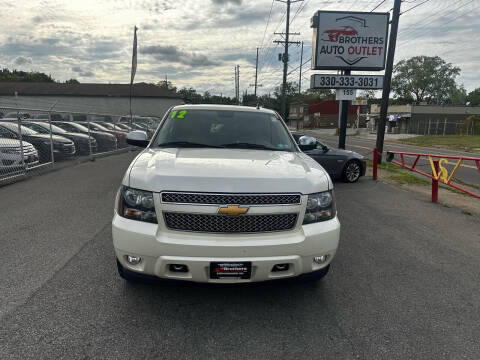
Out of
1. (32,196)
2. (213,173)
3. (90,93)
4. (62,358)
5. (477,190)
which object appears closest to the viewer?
(62,358)

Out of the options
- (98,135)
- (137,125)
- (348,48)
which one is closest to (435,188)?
(348,48)

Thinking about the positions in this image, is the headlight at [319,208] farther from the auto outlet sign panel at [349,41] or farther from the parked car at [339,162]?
the auto outlet sign panel at [349,41]

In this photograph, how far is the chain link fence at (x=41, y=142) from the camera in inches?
342

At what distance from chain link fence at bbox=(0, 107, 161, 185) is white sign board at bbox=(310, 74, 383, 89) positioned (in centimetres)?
973

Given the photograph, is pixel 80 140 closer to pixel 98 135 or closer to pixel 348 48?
pixel 98 135

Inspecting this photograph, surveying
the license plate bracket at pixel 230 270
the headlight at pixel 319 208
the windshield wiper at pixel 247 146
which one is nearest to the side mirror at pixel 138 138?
the windshield wiper at pixel 247 146

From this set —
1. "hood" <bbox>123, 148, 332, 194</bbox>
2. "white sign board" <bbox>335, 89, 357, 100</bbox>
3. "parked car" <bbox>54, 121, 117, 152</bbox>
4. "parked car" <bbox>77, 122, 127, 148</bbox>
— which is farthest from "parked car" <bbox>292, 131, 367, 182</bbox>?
"parked car" <bbox>77, 122, 127, 148</bbox>

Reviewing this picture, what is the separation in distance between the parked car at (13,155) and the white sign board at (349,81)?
34.6 feet

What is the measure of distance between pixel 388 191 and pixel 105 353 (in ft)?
26.0

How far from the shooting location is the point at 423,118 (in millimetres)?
56750

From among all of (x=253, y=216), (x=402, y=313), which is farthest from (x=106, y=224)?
(x=402, y=313)

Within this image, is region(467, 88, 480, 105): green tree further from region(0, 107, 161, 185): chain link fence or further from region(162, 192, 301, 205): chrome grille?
region(162, 192, 301, 205): chrome grille

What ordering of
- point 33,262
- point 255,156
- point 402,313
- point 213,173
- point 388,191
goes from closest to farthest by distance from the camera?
1. point 213,173
2. point 402,313
3. point 255,156
4. point 33,262
5. point 388,191

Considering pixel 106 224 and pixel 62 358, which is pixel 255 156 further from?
pixel 106 224
